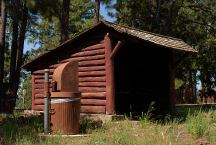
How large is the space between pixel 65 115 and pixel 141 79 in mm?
8727

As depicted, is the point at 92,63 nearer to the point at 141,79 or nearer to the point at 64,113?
the point at 141,79

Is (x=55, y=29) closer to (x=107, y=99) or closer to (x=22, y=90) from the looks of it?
(x=22, y=90)

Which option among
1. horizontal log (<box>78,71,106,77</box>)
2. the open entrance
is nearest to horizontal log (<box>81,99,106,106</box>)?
horizontal log (<box>78,71,106,77</box>)

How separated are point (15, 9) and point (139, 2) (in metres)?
12.2

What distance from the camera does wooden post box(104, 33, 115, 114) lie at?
15.4 m

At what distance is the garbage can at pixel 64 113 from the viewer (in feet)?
37.0

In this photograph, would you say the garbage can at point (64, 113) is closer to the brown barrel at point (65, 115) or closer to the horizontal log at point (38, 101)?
the brown barrel at point (65, 115)

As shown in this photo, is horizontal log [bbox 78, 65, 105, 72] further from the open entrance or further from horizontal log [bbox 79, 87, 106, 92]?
the open entrance

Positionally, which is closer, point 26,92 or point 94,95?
point 94,95

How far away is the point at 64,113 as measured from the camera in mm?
11336

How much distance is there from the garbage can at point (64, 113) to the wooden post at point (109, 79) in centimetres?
400

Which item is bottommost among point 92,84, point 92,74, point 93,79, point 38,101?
point 38,101

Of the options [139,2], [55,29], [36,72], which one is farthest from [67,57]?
[55,29]

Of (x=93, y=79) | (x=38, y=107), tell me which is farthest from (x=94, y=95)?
(x=38, y=107)
